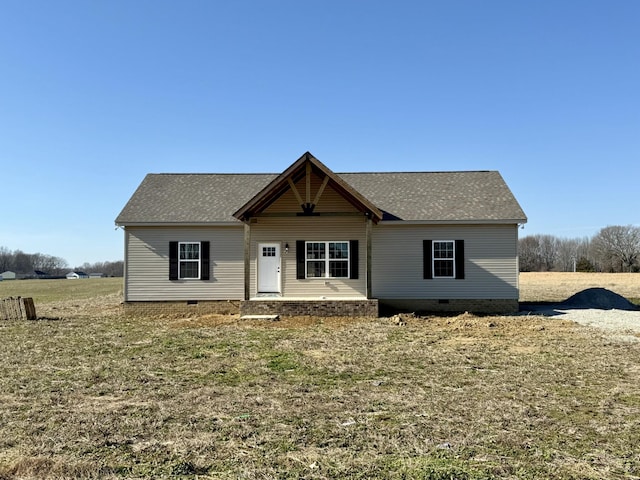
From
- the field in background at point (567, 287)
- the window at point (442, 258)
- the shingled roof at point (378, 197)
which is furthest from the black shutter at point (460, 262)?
the field in background at point (567, 287)

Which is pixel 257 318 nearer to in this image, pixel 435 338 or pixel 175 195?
pixel 435 338

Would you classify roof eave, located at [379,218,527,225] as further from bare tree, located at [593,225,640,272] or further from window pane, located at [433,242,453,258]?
bare tree, located at [593,225,640,272]

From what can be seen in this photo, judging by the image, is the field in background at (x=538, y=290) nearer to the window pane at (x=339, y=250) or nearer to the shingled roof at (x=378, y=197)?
the shingled roof at (x=378, y=197)

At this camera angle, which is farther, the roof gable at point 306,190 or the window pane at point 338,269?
the window pane at point 338,269

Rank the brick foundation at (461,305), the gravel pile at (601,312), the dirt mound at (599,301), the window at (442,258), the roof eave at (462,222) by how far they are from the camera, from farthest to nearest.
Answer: the dirt mound at (599,301) → the window at (442,258) → the brick foundation at (461,305) → the roof eave at (462,222) → the gravel pile at (601,312)

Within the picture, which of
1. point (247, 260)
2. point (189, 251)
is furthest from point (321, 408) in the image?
point (189, 251)

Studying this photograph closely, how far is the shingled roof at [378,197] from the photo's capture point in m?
17.0

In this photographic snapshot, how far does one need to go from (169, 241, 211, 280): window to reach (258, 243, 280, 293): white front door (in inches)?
76.9

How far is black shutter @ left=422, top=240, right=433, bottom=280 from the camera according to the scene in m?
17.0

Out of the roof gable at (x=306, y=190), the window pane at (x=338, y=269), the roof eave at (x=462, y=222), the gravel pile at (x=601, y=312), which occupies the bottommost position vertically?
the gravel pile at (x=601, y=312)

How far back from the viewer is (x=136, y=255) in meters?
17.2

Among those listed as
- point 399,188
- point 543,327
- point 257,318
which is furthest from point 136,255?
point 543,327

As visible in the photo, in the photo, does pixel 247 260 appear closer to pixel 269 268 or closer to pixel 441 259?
pixel 269 268

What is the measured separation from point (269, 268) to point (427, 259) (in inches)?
231
